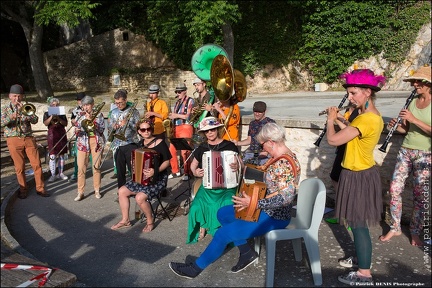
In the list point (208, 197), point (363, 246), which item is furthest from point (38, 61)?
point (363, 246)

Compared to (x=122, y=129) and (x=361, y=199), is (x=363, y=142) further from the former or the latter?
(x=122, y=129)

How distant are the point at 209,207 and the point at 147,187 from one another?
1.03m

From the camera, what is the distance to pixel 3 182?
26.2ft

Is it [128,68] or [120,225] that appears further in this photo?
[128,68]

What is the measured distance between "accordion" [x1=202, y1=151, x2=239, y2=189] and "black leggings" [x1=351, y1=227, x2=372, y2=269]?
152cm

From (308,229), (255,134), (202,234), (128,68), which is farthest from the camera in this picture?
(128,68)

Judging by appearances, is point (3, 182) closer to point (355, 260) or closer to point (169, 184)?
point (169, 184)

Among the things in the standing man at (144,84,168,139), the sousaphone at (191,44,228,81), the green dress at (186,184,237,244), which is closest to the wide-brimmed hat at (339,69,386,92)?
the green dress at (186,184,237,244)

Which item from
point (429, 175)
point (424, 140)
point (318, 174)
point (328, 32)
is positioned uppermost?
point (328, 32)

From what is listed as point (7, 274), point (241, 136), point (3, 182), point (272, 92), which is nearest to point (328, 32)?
point (272, 92)

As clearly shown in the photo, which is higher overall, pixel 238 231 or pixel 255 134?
pixel 255 134

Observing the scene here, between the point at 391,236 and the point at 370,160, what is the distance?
1.42 metres

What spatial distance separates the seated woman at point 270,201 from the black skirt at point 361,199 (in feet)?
1.62

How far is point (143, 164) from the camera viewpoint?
5238 millimetres
